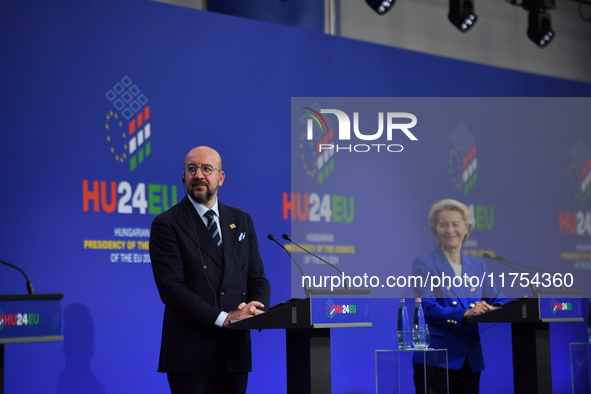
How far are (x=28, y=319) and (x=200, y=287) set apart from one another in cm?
86

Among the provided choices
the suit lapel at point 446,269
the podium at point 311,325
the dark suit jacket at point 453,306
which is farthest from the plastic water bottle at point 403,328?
the podium at point 311,325

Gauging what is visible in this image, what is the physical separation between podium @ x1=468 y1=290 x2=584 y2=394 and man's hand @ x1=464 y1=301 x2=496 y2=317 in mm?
33

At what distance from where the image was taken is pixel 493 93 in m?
7.10

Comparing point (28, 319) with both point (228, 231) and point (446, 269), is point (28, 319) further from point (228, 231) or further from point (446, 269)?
point (446, 269)

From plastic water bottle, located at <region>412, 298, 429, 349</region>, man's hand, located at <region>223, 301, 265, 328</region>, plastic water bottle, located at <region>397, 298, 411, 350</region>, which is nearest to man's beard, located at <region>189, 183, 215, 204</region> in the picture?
man's hand, located at <region>223, 301, 265, 328</region>

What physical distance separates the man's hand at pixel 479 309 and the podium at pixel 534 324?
3cm

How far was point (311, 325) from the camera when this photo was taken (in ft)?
9.93

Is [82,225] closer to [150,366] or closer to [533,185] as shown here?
[150,366]

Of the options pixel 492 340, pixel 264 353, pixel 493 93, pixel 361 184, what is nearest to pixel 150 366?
pixel 264 353

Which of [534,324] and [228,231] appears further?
[534,324]

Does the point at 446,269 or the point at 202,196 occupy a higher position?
the point at 202,196

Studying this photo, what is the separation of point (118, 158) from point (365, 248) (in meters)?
2.18

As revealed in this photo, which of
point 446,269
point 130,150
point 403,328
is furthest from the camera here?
point 130,150

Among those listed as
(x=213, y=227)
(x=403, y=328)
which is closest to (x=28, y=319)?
(x=213, y=227)
